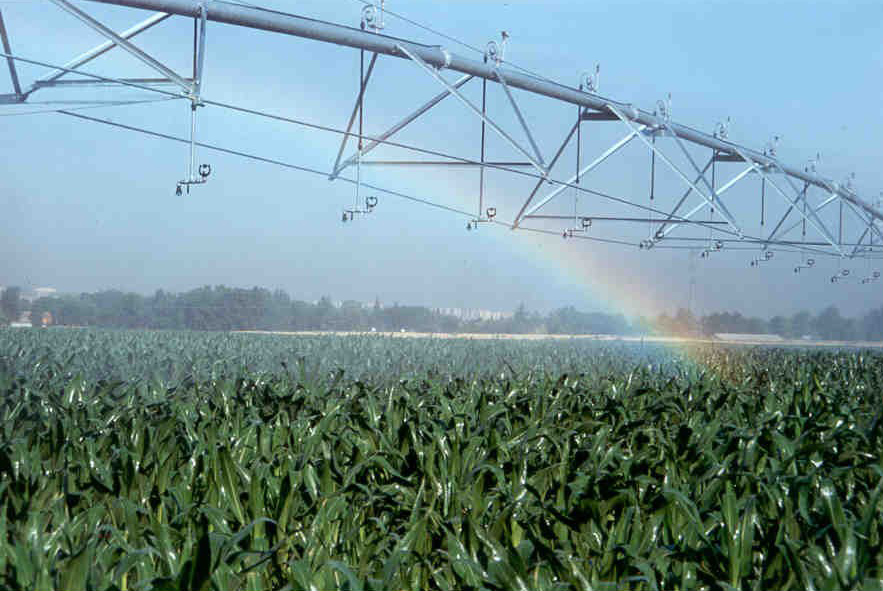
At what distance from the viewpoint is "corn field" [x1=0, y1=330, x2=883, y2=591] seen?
327cm

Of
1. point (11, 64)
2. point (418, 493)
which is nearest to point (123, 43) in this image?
point (11, 64)

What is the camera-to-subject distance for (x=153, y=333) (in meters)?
19.5

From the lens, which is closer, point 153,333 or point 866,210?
point 153,333

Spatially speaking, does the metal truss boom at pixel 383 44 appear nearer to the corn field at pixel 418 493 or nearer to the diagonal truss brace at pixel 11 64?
the diagonal truss brace at pixel 11 64

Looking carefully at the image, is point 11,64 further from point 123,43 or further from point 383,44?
point 383,44

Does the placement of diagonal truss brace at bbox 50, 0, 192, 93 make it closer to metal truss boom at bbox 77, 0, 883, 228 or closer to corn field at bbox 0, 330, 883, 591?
metal truss boom at bbox 77, 0, 883, 228

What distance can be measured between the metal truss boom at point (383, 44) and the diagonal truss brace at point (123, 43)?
22 cm

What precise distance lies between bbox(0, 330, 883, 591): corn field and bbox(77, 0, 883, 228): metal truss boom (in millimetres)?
3261

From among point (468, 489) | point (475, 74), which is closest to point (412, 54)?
point (475, 74)

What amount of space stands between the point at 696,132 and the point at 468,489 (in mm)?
13259

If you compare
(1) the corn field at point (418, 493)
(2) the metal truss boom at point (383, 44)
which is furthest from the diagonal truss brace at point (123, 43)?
(1) the corn field at point (418, 493)

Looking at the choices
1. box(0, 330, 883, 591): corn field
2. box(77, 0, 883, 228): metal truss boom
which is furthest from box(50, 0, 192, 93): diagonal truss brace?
box(0, 330, 883, 591): corn field

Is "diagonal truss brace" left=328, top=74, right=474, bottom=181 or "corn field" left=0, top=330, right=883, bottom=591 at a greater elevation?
"diagonal truss brace" left=328, top=74, right=474, bottom=181

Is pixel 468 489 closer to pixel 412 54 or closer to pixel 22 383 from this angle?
pixel 22 383
